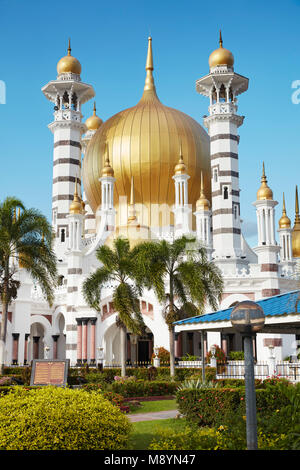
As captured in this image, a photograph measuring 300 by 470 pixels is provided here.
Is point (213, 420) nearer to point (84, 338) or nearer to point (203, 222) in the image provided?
point (84, 338)

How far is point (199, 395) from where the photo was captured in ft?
50.8

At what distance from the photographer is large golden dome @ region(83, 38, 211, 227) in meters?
56.9

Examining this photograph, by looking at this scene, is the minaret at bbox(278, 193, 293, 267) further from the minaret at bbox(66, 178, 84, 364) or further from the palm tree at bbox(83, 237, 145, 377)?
the palm tree at bbox(83, 237, 145, 377)

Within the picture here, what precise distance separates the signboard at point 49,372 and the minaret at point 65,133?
3555 cm

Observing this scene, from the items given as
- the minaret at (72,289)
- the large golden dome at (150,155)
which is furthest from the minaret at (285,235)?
the minaret at (72,289)

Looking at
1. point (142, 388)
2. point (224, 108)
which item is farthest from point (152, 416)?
point (224, 108)

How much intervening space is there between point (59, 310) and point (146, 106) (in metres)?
24.5

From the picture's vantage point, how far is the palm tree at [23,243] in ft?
89.9

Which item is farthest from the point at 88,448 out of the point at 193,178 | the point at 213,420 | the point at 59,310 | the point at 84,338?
the point at 193,178

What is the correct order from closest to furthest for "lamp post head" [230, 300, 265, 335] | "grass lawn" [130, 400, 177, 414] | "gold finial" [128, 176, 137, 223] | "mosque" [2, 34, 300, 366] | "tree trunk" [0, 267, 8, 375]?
"lamp post head" [230, 300, 265, 335] → "grass lawn" [130, 400, 177, 414] → "tree trunk" [0, 267, 8, 375] → "mosque" [2, 34, 300, 366] → "gold finial" [128, 176, 137, 223]

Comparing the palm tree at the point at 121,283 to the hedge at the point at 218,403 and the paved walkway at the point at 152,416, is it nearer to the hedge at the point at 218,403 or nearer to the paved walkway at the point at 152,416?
the paved walkway at the point at 152,416

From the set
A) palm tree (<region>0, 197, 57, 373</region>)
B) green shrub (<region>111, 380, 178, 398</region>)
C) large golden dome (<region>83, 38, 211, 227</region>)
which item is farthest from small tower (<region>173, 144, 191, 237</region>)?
green shrub (<region>111, 380, 178, 398</region>)

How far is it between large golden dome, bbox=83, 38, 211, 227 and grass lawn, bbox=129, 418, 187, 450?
41291mm

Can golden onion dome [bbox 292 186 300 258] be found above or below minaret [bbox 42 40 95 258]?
below
